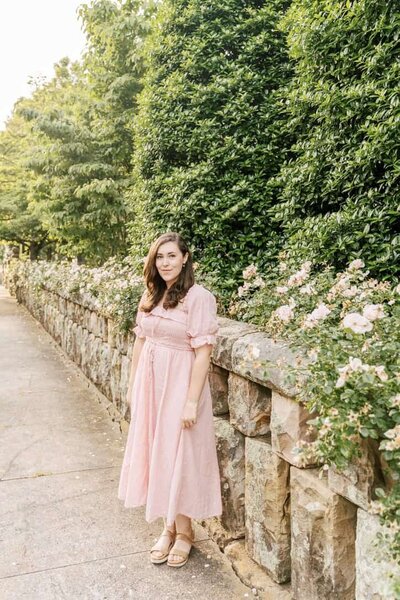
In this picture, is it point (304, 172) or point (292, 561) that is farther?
point (304, 172)

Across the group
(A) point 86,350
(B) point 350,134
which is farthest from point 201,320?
(A) point 86,350

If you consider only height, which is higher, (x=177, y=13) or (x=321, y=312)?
(x=177, y=13)

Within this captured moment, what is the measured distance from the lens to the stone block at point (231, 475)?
295 cm

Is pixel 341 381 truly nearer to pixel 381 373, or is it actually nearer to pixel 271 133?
pixel 381 373

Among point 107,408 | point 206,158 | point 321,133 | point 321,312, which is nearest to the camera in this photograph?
point 321,312

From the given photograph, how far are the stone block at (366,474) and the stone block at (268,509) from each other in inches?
25.6

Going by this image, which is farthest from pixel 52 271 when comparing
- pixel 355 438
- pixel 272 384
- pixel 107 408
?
pixel 355 438

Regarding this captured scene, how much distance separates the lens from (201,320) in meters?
2.77

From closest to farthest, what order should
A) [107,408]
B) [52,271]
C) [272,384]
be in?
1. [272,384]
2. [107,408]
3. [52,271]

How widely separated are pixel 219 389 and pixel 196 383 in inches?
20.6

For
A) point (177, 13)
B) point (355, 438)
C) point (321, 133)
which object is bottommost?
point (355, 438)

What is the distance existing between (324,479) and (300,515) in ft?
0.76

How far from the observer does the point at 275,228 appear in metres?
4.84

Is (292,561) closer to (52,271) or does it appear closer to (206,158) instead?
(206,158)
